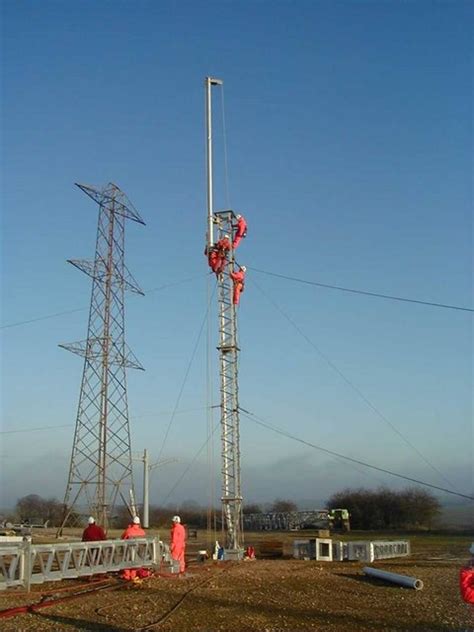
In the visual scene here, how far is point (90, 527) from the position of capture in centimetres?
2227

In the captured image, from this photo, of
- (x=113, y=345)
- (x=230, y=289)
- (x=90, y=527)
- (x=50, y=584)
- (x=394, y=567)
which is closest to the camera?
(x=50, y=584)

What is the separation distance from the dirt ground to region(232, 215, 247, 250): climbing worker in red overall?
16.8 m

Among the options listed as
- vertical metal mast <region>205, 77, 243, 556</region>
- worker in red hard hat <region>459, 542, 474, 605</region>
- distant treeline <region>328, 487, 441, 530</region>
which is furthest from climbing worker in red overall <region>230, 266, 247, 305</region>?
distant treeline <region>328, 487, 441, 530</region>

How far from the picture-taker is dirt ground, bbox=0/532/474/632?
13852 millimetres

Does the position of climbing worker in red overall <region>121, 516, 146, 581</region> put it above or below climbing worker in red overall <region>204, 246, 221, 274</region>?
below

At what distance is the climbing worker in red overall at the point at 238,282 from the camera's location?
34594 mm

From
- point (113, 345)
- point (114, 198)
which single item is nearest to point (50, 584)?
point (113, 345)

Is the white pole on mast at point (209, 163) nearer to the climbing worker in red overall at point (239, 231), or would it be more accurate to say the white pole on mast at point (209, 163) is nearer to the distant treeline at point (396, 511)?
the climbing worker in red overall at point (239, 231)

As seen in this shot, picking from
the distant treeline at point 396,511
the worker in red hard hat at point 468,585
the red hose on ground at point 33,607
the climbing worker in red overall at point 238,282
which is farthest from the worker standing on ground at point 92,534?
the distant treeline at point 396,511

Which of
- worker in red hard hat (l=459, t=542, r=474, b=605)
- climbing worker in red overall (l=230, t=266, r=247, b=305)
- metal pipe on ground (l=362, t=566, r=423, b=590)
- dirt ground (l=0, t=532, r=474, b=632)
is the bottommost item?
dirt ground (l=0, t=532, r=474, b=632)

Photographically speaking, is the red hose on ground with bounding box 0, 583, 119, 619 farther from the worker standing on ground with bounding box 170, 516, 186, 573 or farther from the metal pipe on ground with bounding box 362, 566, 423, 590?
the metal pipe on ground with bounding box 362, 566, 423, 590

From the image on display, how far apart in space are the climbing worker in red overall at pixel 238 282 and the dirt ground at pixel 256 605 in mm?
14861

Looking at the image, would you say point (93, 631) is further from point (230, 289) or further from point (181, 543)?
point (230, 289)

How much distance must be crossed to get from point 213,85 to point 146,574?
2380 centimetres
